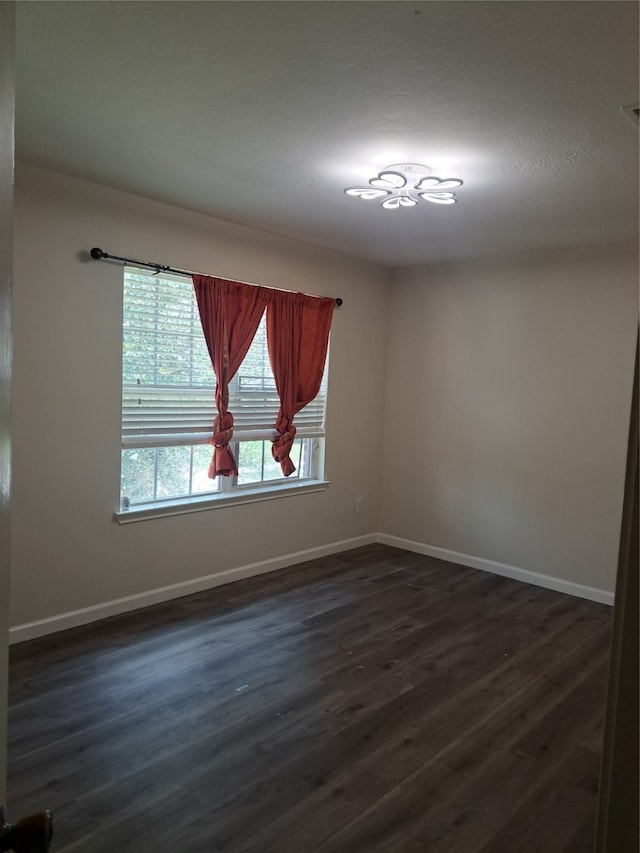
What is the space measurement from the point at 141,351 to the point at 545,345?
9.25 feet

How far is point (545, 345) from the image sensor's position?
14.3 ft

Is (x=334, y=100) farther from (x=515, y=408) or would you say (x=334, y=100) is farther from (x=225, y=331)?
(x=515, y=408)

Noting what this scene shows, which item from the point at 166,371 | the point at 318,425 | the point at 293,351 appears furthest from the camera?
the point at 318,425

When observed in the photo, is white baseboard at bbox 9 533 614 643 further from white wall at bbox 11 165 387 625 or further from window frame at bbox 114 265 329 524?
window frame at bbox 114 265 329 524

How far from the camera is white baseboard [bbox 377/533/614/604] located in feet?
13.8

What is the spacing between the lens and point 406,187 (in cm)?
295

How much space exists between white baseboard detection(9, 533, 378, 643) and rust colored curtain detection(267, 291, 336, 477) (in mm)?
722

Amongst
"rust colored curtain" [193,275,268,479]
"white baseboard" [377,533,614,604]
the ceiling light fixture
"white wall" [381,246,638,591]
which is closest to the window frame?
"rust colored curtain" [193,275,268,479]

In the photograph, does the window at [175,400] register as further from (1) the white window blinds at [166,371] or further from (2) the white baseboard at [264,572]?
(2) the white baseboard at [264,572]

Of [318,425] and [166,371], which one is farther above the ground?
[166,371]

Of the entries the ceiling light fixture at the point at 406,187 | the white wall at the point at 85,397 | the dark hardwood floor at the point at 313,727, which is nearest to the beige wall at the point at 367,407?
the white wall at the point at 85,397

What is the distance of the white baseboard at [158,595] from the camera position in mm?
3232

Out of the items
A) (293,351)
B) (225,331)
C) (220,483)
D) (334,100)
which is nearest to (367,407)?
(293,351)

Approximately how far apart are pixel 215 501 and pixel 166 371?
0.94 m
